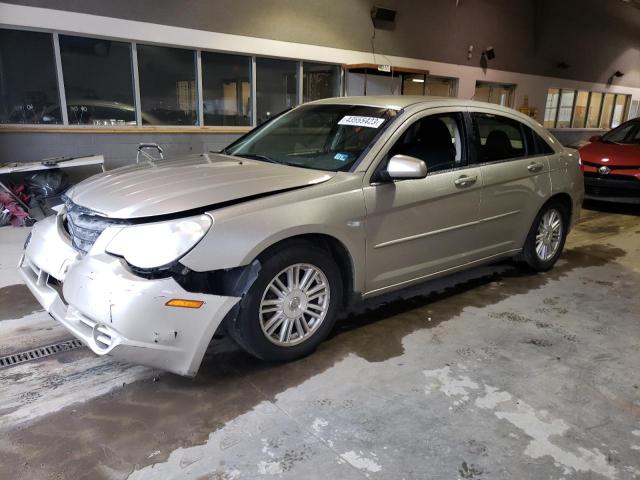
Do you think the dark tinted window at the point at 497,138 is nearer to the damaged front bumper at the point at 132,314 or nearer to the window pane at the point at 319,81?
the damaged front bumper at the point at 132,314

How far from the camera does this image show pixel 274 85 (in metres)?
9.46

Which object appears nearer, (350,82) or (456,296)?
(456,296)

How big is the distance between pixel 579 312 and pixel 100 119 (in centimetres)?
703

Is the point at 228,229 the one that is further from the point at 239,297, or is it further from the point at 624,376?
the point at 624,376

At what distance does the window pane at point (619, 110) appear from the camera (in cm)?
1900

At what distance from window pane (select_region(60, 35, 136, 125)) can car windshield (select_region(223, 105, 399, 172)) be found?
179 inches

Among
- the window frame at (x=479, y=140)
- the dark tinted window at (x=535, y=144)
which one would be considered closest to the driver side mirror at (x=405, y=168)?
the window frame at (x=479, y=140)

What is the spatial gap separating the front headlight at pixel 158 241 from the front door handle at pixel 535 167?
297cm

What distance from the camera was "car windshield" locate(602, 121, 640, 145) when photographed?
8.55 m

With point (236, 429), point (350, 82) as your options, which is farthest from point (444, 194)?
point (350, 82)

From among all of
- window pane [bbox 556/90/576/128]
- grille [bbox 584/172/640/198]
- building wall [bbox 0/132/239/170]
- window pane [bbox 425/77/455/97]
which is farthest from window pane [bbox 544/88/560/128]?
building wall [bbox 0/132/239/170]

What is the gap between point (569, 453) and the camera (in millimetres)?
2273

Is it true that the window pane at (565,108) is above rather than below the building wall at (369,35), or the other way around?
below

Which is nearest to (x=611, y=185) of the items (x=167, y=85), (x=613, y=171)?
(x=613, y=171)
